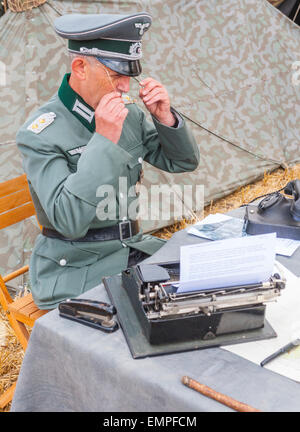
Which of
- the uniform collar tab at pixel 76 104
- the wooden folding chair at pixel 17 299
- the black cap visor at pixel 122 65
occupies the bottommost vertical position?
the wooden folding chair at pixel 17 299

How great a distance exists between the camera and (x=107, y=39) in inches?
65.4

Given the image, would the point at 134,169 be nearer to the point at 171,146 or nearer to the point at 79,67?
the point at 171,146

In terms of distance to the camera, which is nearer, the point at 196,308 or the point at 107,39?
the point at 196,308

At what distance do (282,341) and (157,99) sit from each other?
107cm

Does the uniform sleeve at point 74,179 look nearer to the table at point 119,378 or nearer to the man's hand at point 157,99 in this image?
the man's hand at point 157,99

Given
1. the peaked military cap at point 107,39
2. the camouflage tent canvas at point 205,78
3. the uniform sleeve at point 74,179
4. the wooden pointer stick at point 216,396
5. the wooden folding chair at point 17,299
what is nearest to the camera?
the wooden pointer stick at point 216,396

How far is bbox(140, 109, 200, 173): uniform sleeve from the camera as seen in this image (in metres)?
1.94

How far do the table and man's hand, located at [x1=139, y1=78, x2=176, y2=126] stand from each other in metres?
0.97

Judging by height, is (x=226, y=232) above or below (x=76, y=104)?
below

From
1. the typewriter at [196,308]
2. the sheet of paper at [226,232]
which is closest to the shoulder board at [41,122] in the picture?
the sheet of paper at [226,232]

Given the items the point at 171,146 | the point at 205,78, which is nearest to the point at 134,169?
the point at 171,146

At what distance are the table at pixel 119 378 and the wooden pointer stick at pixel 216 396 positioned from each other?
11 millimetres

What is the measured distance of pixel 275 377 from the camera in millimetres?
972

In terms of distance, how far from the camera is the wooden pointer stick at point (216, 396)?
34.4 inches
